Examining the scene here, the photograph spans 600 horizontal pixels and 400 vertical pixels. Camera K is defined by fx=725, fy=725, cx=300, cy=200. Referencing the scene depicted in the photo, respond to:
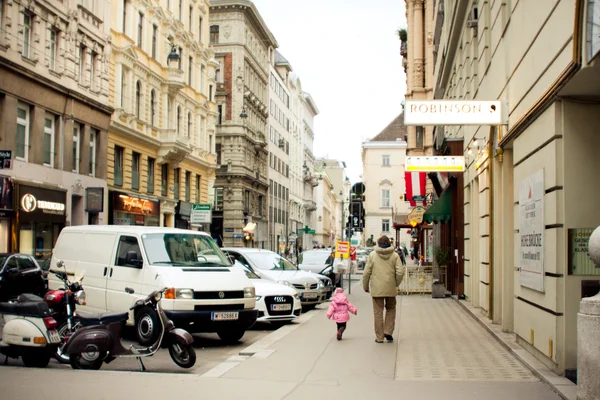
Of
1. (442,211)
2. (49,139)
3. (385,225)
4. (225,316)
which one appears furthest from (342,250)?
(385,225)

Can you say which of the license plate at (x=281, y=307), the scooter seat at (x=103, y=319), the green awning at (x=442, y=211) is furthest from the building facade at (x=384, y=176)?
the scooter seat at (x=103, y=319)

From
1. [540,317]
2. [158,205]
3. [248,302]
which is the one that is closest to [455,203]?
[248,302]

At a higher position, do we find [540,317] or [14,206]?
[14,206]

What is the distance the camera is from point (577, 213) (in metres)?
7.88

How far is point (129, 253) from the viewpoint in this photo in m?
12.2

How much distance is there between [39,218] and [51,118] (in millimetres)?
4268

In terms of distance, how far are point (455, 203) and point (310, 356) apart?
14.2m

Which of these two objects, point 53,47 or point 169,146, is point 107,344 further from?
point 169,146

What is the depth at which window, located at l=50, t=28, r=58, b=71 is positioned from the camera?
2831cm

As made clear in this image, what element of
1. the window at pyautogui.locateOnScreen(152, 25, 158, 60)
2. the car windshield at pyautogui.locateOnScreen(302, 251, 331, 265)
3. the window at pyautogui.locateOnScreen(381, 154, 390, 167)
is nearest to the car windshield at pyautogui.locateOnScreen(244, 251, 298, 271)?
the car windshield at pyautogui.locateOnScreen(302, 251, 331, 265)

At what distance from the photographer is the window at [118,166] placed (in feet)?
115

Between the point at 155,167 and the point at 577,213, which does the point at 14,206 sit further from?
the point at 577,213

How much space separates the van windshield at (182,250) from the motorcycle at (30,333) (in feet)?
9.48

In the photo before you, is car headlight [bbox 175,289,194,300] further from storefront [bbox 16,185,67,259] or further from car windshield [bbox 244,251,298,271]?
storefront [bbox 16,185,67,259]
